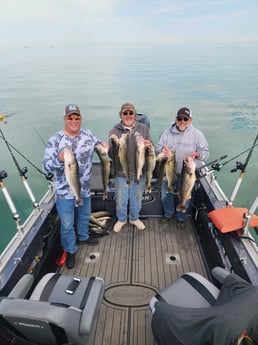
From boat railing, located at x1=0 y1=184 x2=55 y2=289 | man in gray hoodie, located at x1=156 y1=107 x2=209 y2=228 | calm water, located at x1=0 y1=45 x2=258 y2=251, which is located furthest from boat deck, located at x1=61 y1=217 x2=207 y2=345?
calm water, located at x1=0 y1=45 x2=258 y2=251

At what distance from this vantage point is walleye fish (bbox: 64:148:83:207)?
2975 mm

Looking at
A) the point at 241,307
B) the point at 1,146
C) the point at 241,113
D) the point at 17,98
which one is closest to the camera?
the point at 241,307

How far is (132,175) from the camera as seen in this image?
13.0 feet

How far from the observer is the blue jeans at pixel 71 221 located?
3.45m

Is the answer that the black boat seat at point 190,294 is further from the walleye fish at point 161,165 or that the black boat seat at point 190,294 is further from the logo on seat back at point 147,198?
the logo on seat back at point 147,198

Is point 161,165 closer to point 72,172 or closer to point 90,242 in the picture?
point 72,172

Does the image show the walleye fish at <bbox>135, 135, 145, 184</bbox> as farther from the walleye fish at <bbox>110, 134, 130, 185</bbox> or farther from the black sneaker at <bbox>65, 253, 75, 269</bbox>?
the black sneaker at <bbox>65, 253, 75, 269</bbox>

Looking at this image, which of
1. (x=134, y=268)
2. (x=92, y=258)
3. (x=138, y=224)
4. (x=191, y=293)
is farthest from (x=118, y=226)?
(x=191, y=293)

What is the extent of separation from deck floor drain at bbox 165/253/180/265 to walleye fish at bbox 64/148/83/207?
1.64 meters

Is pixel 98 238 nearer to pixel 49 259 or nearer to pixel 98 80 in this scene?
pixel 49 259

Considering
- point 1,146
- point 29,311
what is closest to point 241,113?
point 1,146

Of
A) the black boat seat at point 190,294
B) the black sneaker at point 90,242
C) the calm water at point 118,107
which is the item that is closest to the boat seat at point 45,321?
the black boat seat at point 190,294

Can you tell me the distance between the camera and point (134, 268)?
146 inches

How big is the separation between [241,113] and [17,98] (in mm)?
18752
